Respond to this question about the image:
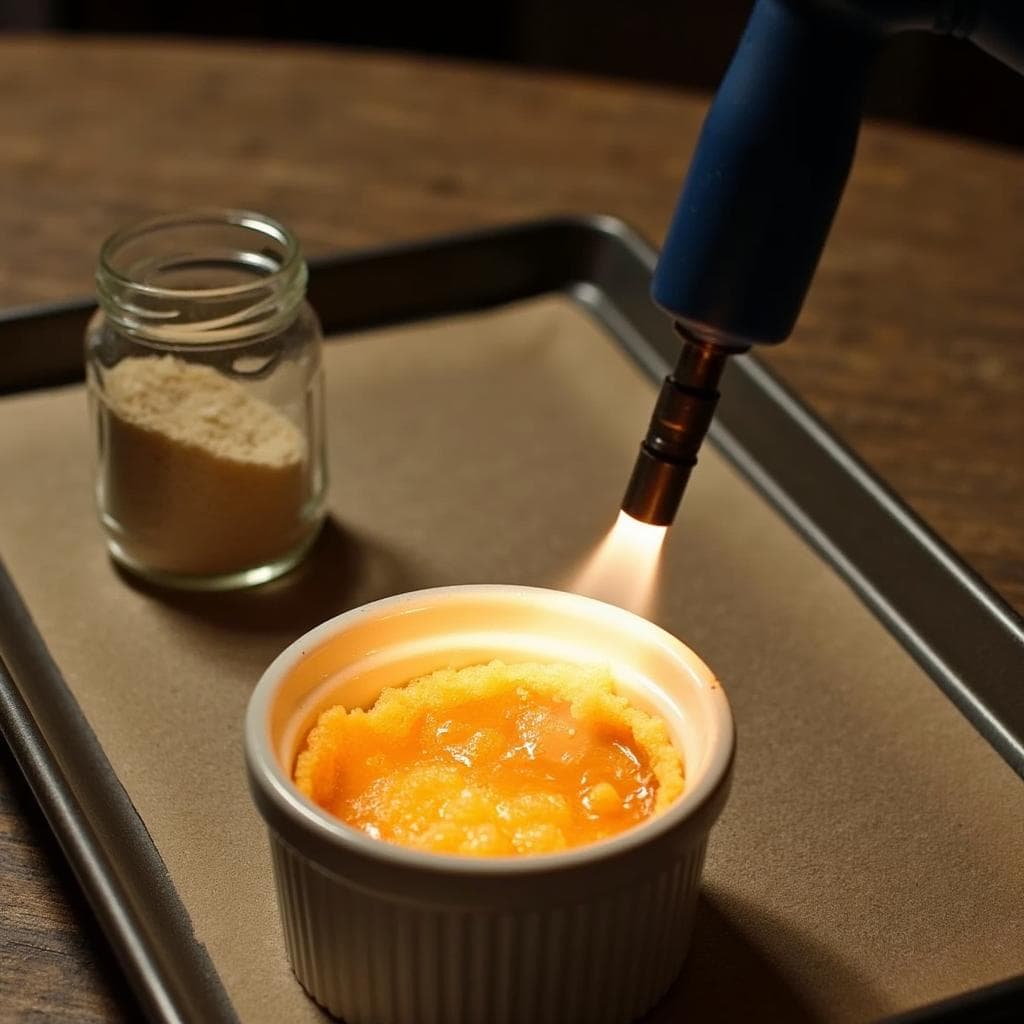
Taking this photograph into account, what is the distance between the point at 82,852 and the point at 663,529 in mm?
281

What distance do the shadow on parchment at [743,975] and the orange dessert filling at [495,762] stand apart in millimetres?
81

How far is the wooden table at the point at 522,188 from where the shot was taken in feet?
3.23

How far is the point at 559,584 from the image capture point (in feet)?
2.79

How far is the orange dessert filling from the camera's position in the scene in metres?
0.57

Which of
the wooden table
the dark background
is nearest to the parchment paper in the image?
the wooden table

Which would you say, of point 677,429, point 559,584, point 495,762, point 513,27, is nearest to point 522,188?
point 559,584

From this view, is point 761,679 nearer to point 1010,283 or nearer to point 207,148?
point 1010,283

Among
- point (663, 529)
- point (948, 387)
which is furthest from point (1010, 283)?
point (663, 529)

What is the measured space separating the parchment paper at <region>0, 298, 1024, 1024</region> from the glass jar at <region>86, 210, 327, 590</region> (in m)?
0.03

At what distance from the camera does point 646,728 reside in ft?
2.05

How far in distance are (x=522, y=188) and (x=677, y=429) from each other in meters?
0.58

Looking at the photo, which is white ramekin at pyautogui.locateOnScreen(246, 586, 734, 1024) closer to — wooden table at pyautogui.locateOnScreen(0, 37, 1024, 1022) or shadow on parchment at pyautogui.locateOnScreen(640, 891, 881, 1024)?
shadow on parchment at pyautogui.locateOnScreen(640, 891, 881, 1024)

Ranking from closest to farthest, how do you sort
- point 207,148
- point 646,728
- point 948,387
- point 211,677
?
point 646,728, point 211,677, point 948,387, point 207,148

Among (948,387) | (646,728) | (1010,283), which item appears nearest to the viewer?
(646,728)
